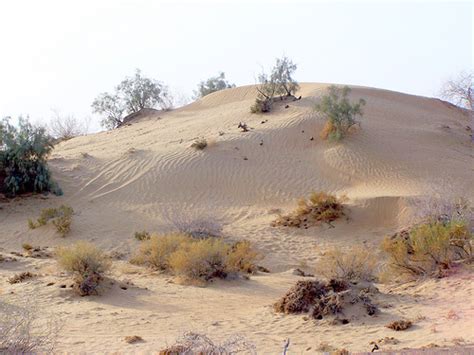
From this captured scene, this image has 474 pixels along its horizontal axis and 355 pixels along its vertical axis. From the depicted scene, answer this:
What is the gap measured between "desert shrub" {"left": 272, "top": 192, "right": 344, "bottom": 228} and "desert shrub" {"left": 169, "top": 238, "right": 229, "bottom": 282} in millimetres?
6490

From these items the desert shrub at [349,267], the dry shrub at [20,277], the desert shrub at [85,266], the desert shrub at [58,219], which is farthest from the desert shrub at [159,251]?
the desert shrub at [58,219]

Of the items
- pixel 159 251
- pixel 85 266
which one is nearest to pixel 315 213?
pixel 159 251

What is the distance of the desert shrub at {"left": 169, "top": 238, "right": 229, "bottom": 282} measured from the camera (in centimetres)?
1289

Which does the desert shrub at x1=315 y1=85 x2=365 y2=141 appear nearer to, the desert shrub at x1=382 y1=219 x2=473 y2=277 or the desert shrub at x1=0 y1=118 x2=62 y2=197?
the desert shrub at x1=0 y1=118 x2=62 y2=197

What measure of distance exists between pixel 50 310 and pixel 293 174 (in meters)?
15.8

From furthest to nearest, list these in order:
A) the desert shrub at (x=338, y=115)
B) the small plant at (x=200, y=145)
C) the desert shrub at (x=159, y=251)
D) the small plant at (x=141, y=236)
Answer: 1. the small plant at (x=200, y=145)
2. the desert shrub at (x=338, y=115)
3. the small plant at (x=141, y=236)
4. the desert shrub at (x=159, y=251)

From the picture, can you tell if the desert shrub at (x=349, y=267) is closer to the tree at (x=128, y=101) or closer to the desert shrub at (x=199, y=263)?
the desert shrub at (x=199, y=263)

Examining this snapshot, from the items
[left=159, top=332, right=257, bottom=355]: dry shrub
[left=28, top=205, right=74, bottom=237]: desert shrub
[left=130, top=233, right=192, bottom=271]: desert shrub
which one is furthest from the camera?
[left=28, top=205, right=74, bottom=237]: desert shrub

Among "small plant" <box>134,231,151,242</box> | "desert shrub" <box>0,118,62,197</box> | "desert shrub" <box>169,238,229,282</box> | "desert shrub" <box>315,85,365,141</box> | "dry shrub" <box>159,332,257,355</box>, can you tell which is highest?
"desert shrub" <box>315,85,365,141</box>

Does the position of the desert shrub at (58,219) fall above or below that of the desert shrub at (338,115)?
below

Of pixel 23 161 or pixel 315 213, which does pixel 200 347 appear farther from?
pixel 23 161

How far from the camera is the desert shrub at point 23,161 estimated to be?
75.4ft

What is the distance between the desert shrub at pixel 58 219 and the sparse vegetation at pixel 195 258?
14.3ft

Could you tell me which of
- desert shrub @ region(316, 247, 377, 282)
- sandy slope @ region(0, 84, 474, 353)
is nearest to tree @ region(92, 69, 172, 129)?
sandy slope @ region(0, 84, 474, 353)
